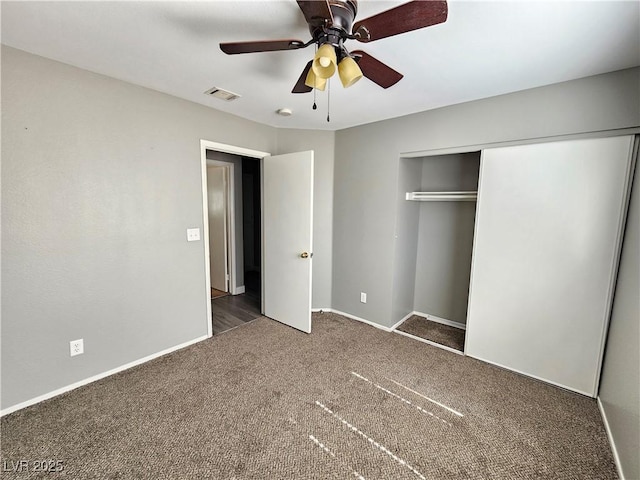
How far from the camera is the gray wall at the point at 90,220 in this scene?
1786 mm

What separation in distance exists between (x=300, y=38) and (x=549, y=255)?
2.41 meters

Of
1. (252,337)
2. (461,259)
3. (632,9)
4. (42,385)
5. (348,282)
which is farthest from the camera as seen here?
(348,282)

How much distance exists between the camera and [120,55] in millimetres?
1792

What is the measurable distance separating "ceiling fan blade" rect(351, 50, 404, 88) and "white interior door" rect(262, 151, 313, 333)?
1.28 m

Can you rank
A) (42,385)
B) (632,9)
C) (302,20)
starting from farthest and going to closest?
(42,385) → (302,20) → (632,9)

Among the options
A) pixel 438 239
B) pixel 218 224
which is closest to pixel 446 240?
pixel 438 239

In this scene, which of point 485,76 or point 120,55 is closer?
point 120,55

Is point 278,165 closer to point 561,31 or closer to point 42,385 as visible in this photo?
point 561,31

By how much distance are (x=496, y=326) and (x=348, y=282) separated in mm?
1611

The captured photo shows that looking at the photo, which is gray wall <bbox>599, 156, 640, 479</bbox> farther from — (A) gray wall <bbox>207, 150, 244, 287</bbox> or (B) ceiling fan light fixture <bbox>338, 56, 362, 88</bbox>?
(A) gray wall <bbox>207, 150, 244, 287</bbox>

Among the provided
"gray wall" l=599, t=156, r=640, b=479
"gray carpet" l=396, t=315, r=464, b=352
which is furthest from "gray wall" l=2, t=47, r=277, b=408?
"gray wall" l=599, t=156, r=640, b=479

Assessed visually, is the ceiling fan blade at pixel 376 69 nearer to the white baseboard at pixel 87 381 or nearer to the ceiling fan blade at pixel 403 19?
the ceiling fan blade at pixel 403 19

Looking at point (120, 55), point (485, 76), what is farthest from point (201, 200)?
point (485, 76)

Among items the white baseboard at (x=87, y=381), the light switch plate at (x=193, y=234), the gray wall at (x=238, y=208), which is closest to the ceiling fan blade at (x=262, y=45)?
the light switch plate at (x=193, y=234)
